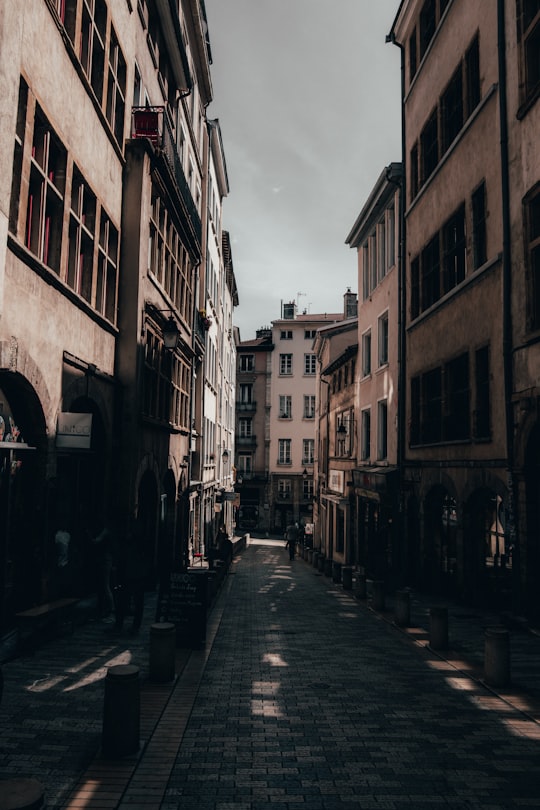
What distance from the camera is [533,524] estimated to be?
1323cm

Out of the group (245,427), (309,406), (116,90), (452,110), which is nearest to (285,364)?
(309,406)

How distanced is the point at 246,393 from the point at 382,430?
4364 centimetres

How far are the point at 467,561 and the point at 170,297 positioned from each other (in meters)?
11.9

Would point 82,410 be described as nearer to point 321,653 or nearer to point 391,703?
point 321,653

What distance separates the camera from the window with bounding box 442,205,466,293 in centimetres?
1844

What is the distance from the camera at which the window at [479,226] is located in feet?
54.3

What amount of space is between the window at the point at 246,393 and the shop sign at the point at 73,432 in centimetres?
5864

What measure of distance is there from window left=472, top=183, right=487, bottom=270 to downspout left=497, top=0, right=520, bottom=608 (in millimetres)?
1692

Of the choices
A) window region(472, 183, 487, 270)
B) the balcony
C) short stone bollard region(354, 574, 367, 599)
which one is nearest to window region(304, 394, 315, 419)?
the balcony

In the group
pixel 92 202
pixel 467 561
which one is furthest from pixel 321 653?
pixel 92 202

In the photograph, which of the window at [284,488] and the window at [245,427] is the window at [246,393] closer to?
the window at [245,427]

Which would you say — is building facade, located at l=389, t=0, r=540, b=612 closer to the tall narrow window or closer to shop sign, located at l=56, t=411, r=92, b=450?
shop sign, located at l=56, t=411, r=92, b=450

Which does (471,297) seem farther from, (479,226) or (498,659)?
(498,659)

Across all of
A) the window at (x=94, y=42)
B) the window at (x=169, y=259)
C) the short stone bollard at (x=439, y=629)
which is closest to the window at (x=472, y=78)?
the window at (x=169, y=259)
